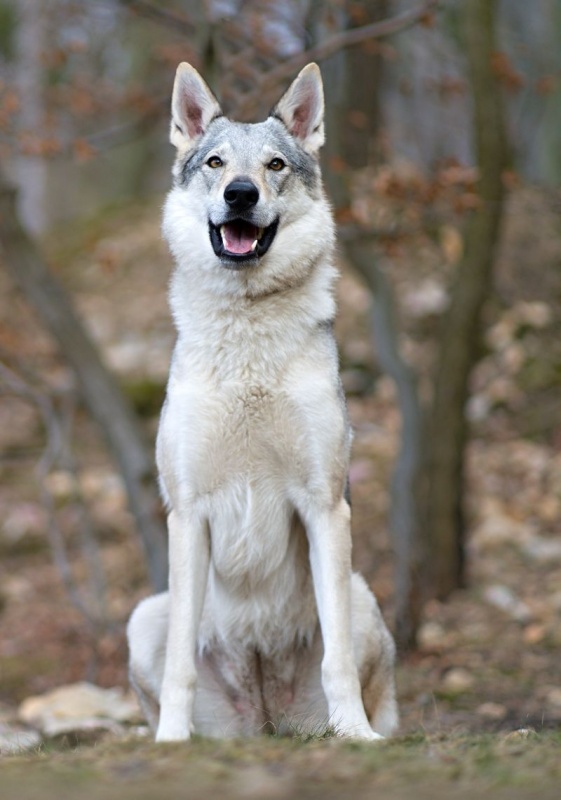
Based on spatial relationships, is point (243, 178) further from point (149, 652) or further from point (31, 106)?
point (31, 106)

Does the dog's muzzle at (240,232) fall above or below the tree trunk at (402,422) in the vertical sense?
above

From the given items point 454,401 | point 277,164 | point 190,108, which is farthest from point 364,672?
point 454,401

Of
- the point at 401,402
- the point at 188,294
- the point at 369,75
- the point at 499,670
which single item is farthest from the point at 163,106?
the point at 499,670

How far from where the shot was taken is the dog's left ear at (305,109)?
5480mm

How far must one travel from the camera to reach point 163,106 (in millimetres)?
8891

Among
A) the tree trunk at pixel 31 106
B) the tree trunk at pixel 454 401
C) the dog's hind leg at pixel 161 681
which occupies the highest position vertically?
the tree trunk at pixel 31 106

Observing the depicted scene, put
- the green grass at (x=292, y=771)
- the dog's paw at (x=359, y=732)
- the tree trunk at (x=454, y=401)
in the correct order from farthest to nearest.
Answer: the tree trunk at (x=454, y=401) → the dog's paw at (x=359, y=732) → the green grass at (x=292, y=771)

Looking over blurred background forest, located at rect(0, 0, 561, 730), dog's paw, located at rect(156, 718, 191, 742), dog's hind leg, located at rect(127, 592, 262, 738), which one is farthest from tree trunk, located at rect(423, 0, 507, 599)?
dog's paw, located at rect(156, 718, 191, 742)

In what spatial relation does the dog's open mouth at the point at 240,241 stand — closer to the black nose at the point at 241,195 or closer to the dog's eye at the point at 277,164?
the black nose at the point at 241,195

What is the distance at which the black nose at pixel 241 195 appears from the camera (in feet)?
15.9

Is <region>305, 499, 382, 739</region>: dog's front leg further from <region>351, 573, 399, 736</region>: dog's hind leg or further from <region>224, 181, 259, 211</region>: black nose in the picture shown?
<region>224, 181, 259, 211</region>: black nose

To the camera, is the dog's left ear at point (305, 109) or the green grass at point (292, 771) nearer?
the green grass at point (292, 771)

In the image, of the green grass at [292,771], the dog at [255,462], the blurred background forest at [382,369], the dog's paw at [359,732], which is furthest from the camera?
the blurred background forest at [382,369]

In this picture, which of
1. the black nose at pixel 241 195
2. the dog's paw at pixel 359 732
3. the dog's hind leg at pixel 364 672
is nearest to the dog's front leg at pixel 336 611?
the dog's paw at pixel 359 732
